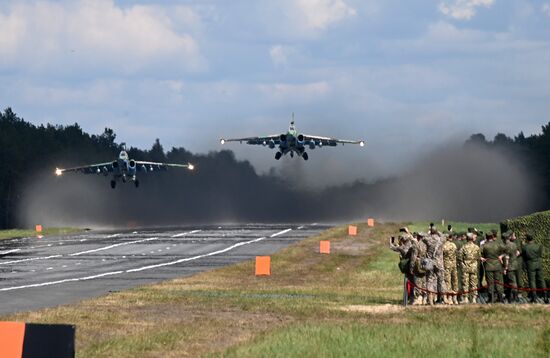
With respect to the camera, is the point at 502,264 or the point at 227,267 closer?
the point at 502,264

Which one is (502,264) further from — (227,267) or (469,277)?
(227,267)

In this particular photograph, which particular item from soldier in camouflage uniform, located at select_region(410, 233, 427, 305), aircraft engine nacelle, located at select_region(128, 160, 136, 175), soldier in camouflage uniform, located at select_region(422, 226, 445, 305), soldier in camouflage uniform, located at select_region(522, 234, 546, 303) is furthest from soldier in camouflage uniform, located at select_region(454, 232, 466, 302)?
aircraft engine nacelle, located at select_region(128, 160, 136, 175)

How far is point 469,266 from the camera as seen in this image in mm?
31734

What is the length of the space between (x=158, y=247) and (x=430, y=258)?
42.9 meters

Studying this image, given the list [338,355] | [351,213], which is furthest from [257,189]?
[338,355]

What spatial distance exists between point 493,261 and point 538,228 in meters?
3.15

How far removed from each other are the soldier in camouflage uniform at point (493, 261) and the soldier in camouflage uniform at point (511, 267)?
216 mm


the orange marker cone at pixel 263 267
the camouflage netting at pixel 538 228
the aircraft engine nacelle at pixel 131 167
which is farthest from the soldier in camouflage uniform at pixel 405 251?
the aircraft engine nacelle at pixel 131 167

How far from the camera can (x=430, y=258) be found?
1231 inches

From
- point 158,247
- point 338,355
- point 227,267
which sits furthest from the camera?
point 158,247

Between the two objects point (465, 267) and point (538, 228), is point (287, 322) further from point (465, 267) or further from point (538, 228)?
point (538, 228)

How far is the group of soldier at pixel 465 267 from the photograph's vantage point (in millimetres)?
31156

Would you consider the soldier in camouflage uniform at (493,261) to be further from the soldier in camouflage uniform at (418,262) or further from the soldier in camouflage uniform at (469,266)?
the soldier in camouflage uniform at (418,262)

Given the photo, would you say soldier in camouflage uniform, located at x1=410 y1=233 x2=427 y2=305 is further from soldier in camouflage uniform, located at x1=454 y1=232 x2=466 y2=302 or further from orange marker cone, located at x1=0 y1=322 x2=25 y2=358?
orange marker cone, located at x1=0 y1=322 x2=25 y2=358
